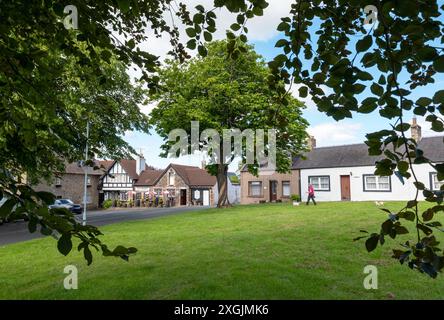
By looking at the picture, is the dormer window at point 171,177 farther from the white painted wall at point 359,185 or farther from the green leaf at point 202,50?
the green leaf at point 202,50

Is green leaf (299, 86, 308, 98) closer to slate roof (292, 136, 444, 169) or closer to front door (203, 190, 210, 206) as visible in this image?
slate roof (292, 136, 444, 169)

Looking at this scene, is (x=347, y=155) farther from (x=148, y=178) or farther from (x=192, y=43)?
(x=192, y=43)

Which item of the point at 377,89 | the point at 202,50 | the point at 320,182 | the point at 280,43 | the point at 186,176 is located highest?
the point at 186,176

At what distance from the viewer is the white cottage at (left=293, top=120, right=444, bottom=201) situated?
29.6 metres

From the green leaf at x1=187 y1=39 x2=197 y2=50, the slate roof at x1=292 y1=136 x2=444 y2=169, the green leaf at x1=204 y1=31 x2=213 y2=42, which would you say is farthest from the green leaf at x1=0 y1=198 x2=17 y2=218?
the slate roof at x1=292 y1=136 x2=444 y2=169

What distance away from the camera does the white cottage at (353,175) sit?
29.6 meters

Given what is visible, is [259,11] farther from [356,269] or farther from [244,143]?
[244,143]

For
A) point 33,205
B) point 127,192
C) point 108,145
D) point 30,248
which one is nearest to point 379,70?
point 33,205

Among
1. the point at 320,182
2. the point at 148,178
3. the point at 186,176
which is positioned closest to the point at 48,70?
the point at 320,182

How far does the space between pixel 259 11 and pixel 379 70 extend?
1235 mm

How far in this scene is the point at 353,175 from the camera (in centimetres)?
3228

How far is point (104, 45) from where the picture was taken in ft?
10.5

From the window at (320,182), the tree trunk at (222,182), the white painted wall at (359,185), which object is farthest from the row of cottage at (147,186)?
the tree trunk at (222,182)

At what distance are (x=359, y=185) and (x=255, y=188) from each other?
1409cm
